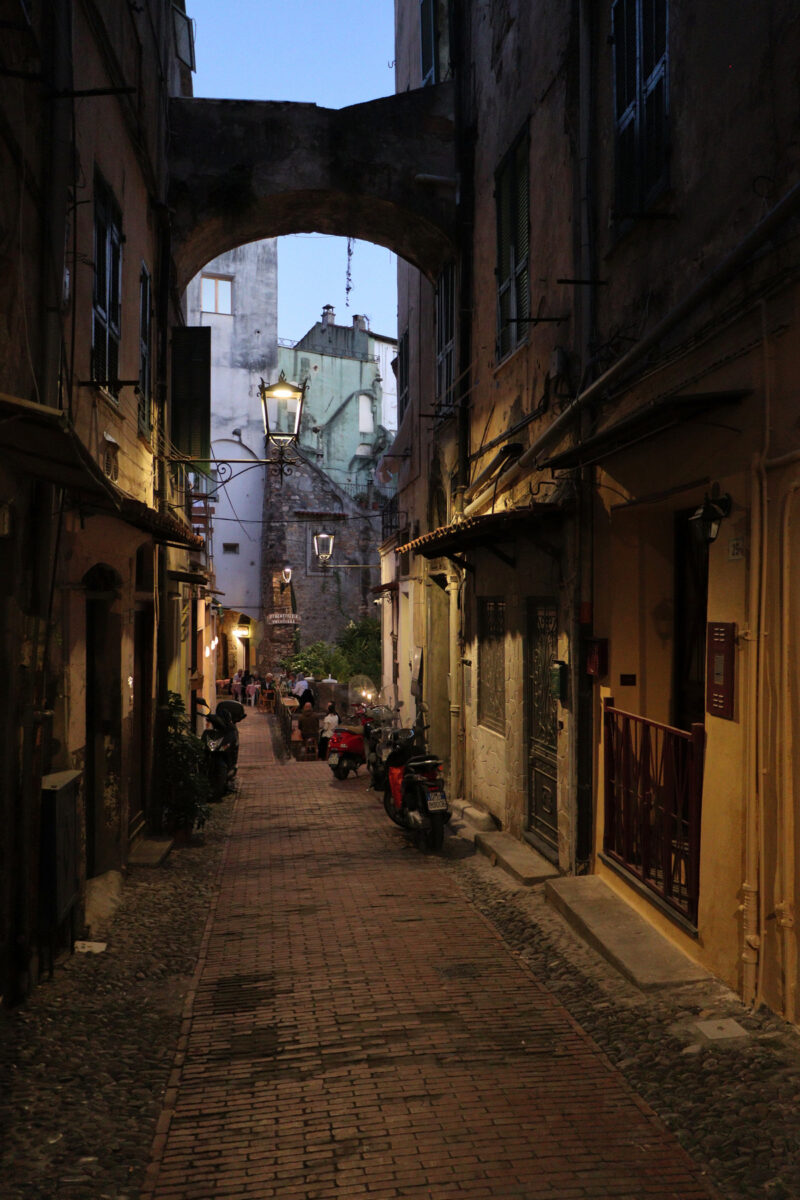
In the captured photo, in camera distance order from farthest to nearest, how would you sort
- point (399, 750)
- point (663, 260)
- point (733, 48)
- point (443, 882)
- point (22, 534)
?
point (399, 750), point (443, 882), point (663, 260), point (22, 534), point (733, 48)

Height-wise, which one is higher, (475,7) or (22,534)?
(475,7)

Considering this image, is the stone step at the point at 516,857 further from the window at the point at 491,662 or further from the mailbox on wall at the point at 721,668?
the mailbox on wall at the point at 721,668

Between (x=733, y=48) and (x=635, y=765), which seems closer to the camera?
(x=733, y=48)

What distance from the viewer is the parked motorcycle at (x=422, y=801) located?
9102 mm

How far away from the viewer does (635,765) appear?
6.56 meters

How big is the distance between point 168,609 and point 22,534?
626 cm

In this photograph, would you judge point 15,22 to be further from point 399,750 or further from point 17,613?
point 399,750

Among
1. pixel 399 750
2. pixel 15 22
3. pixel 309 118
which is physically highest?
pixel 309 118

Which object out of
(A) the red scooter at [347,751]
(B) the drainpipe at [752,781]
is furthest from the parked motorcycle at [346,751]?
(B) the drainpipe at [752,781]

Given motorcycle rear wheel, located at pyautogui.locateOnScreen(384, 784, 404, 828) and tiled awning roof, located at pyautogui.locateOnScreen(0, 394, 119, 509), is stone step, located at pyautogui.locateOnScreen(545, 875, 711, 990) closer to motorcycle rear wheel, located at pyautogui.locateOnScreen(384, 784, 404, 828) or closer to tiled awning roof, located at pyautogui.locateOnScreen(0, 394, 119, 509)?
motorcycle rear wheel, located at pyautogui.locateOnScreen(384, 784, 404, 828)

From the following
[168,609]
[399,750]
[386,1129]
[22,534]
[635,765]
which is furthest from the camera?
[168,609]

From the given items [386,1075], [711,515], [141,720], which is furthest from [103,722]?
[711,515]

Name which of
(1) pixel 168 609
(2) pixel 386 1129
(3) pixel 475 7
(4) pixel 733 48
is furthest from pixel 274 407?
(2) pixel 386 1129

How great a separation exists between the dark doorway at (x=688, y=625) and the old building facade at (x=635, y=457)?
2 centimetres
